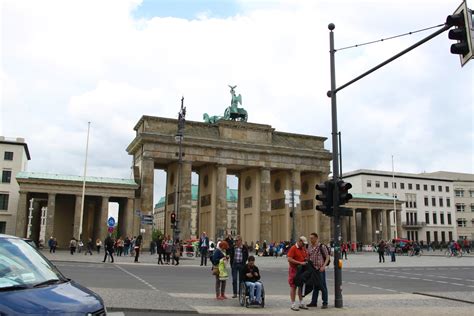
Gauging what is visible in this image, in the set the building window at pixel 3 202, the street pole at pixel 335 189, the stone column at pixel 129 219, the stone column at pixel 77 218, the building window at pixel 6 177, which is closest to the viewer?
the street pole at pixel 335 189

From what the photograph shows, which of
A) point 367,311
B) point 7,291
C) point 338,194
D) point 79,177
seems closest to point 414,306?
point 367,311

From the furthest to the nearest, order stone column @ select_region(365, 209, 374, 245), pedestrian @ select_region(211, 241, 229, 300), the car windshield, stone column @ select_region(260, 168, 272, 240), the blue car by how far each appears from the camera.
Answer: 1. stone column @ select_region(365, 209, 374, 245)
2. stone column @ select_region(260, 168, 272, 240)
3. pedestrian @ select_region(211, 241, 229, 300)
4. the car windshield
5. the blue car

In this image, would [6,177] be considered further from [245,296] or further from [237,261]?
[245,296]

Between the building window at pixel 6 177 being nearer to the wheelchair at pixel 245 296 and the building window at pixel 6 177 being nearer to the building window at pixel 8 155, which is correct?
the building window at pixel 8 155

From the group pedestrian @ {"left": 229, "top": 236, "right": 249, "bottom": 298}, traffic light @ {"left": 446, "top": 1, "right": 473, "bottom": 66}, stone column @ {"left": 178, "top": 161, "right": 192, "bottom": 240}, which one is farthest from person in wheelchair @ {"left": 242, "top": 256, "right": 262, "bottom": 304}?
stone column @ {"left": 178, "top": 161, "right": 192, "bottom": 240}

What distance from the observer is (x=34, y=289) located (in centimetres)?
493

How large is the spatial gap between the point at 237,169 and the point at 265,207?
8.67 m

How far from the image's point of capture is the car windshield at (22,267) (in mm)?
5176

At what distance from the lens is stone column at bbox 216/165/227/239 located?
202ft

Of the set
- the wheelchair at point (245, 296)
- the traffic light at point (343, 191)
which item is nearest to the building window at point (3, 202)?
the wheelchair at point (245, 296)

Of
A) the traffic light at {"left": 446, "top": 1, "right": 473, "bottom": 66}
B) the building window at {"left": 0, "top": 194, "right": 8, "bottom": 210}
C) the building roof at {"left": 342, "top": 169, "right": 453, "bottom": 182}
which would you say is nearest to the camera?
the traffic light at {"left": 446, "top": 1, "right": 473, "bottom": 66}

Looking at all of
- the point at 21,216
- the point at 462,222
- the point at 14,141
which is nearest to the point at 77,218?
the point at 21,216

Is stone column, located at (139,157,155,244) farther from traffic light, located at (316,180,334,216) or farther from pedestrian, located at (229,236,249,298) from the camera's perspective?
traffic light, located at (316,180,334,216)

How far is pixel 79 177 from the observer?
188 ft
